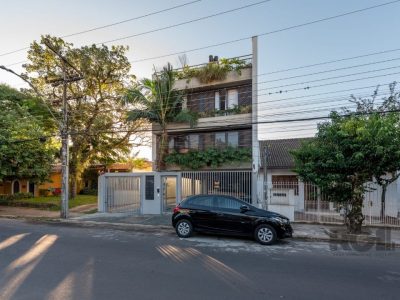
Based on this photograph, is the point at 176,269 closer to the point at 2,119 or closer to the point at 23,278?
the point at 23,278

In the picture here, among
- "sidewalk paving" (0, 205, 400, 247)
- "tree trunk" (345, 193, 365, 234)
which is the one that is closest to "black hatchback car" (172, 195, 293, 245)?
"sidewalk paving" (0, 205, 400, 247)

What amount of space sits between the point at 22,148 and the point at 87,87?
7722 mm

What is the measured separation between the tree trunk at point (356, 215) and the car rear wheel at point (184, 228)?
610 cm

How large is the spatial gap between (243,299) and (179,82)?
18014mm

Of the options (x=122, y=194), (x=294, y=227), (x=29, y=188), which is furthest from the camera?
(x=29, y=188)

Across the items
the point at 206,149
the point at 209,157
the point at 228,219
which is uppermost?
the point at 206,149

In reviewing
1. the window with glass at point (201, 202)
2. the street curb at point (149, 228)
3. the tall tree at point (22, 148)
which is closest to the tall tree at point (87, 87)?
the tall tree at point (22, 148)

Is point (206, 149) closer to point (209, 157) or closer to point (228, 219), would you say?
point (209, 157)

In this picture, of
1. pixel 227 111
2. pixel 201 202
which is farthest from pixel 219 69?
pixel 201 202

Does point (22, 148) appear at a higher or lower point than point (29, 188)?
higher

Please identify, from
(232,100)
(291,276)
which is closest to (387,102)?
(232,100)

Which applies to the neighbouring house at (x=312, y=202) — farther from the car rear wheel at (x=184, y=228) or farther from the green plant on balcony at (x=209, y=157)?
the car rear wheel at (x=184, y=228)

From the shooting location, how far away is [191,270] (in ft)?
22.1

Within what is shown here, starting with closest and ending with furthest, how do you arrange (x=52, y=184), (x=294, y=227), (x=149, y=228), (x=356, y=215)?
(x=356, y=215) < (x=294, y=227) < (x=149, y=228) < (x=52, y=184)
